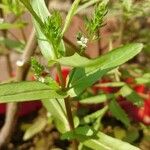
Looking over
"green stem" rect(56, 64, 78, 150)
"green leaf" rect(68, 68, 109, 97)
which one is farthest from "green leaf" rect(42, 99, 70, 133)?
"green leaf" rect(68, 68, 109, 97)

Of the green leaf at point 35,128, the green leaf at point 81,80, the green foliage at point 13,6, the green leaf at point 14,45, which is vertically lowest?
the green leaf at point 35,128

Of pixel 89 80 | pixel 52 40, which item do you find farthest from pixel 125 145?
pixel 52 40

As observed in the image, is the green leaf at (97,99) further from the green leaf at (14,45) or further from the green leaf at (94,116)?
the green leaf at (14,45)

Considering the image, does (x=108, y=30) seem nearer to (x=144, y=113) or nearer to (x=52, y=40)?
(x=144, y=113)

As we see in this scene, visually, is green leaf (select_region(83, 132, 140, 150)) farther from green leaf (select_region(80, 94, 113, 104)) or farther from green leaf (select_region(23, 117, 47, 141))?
green leaf (select_region(23, 117, 47, 141))

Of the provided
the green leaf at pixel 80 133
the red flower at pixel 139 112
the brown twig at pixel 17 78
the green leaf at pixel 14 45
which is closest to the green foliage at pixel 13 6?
the brown twig at pixel 17 78

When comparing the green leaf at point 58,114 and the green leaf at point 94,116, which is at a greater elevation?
the green leaf at point 58,114

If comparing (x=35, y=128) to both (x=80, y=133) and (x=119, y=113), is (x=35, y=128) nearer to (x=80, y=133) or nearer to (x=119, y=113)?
(x=119, y=113)
